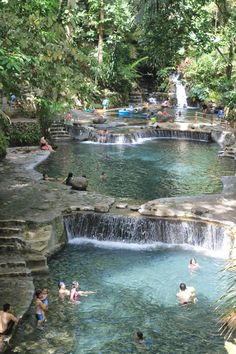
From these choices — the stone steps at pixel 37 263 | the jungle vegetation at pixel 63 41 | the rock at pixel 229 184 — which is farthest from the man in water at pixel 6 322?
the rock at pixel 229 184

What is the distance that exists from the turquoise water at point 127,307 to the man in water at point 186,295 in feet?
0.45

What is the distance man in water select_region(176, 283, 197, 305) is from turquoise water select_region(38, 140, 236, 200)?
701cm

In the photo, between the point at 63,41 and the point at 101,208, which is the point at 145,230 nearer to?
the point at 101,208

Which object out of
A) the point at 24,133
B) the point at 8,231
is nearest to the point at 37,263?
the point at 8,231

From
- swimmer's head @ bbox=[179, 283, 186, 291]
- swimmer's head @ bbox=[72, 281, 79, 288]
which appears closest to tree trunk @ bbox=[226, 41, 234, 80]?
swimmer's head @ bbox=[179, 283, 186, 291]

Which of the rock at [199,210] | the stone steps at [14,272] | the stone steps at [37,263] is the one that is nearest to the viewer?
the stone steps at [14,272]

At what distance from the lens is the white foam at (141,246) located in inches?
552

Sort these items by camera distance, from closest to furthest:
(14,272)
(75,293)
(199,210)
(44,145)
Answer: (75,293)
(14,272)
(199,210)
(44,145)

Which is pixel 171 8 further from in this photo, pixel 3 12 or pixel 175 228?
pixel 175 228

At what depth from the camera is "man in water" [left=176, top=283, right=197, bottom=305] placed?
10.9 metres

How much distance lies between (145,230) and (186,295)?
393 centimetres

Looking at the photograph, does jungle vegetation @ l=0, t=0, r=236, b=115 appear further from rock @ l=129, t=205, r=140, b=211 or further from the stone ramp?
rock @ l=129, t=205, r=140, b=211

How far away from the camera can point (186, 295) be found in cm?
1092

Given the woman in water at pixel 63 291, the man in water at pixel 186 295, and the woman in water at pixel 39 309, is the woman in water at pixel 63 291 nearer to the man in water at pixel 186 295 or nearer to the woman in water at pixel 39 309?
the woman in water at pixel 39 309
